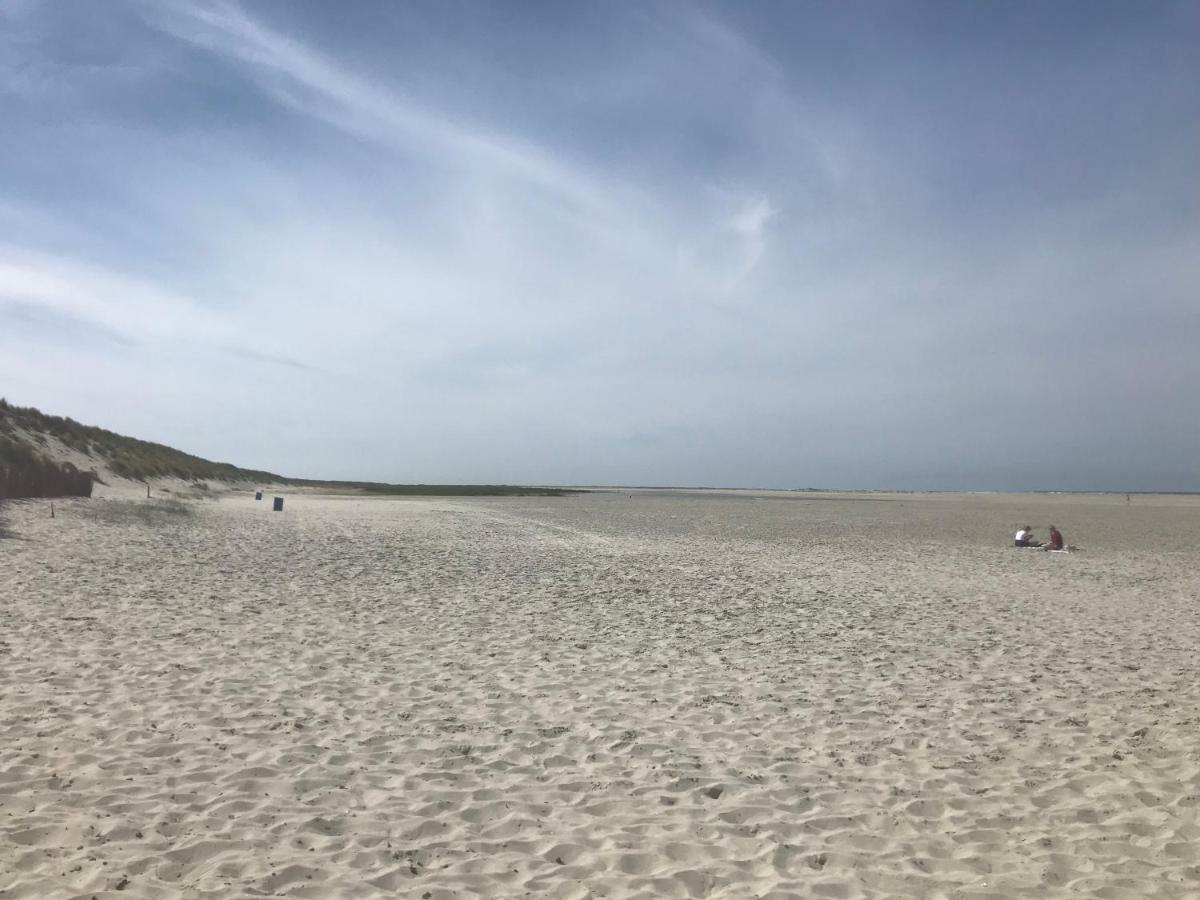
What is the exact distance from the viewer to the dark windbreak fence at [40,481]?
87.1 ft

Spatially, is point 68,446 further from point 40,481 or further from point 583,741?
point 583,741

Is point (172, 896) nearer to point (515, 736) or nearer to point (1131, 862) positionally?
point (515, 736)

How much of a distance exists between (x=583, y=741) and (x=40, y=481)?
99.5ft

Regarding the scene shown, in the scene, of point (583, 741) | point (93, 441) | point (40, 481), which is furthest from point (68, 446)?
point (583, 741)

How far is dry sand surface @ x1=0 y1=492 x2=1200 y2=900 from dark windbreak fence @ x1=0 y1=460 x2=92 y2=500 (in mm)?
15837

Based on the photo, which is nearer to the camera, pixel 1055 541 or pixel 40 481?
pixel 1055 541

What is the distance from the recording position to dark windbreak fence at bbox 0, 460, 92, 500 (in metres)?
26.5

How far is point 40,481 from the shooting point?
2864 cm

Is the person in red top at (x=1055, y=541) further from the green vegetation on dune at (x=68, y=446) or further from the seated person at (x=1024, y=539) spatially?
the green vegetation on dune at (x=68, y=446)

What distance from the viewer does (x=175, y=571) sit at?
14.8m

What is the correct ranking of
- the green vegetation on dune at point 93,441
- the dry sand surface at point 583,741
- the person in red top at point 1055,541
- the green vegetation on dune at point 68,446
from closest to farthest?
the dry sand surface at point 583,741 < the person in red top at point 1055,541 < the green vegetation on dune at point 68,446 < the green vegetation on dune at point 93,441

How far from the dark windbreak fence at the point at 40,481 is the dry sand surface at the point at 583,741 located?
52.0ft

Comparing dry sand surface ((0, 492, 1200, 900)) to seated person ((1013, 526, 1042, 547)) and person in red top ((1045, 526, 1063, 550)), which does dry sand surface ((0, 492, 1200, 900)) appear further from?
seated person ((1013, 526, 1042, 547))

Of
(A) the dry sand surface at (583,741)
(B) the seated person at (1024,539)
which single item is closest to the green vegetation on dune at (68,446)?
(A) the dry sand surface at (583,741)
